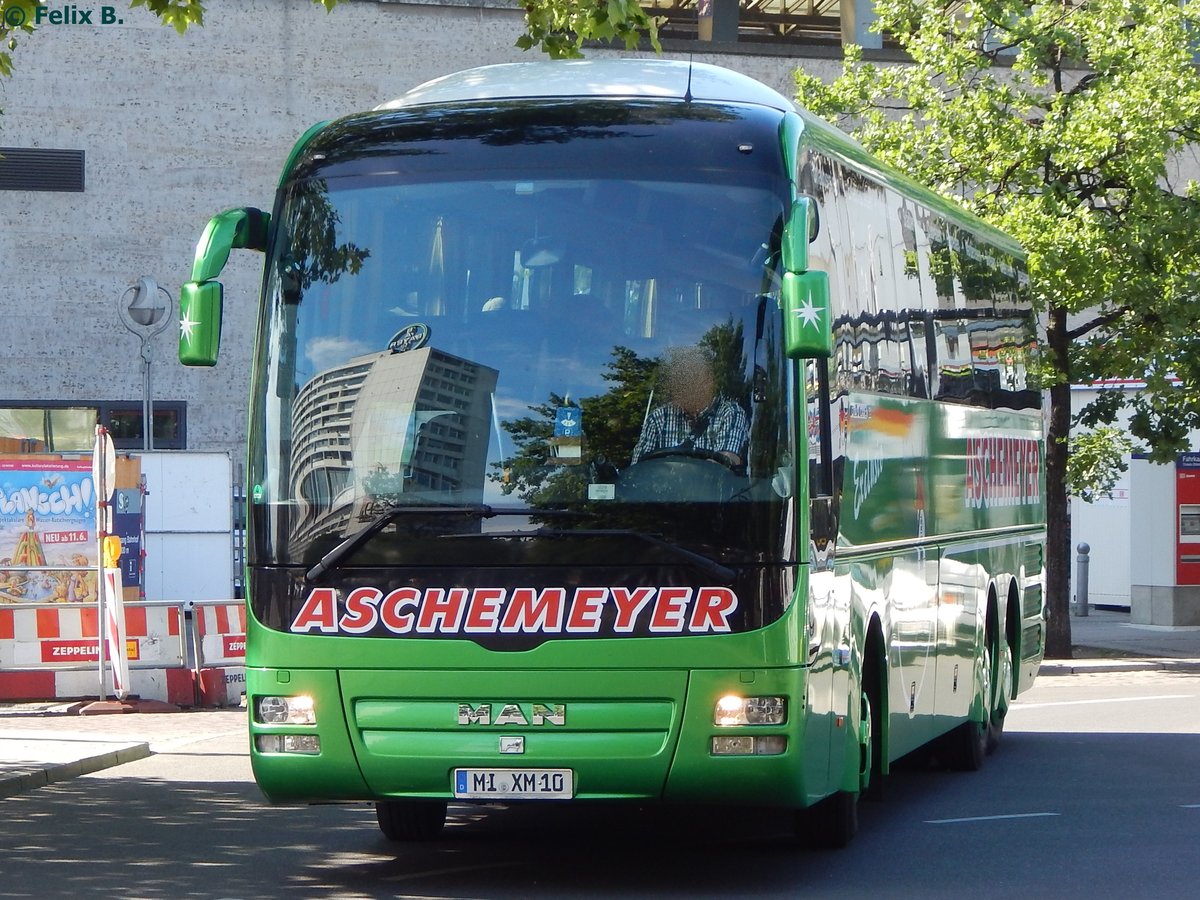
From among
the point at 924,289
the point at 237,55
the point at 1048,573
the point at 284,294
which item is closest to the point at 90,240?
the point at 237,55

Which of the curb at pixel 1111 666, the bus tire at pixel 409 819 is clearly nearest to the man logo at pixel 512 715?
the bus tire at pixel 409 819

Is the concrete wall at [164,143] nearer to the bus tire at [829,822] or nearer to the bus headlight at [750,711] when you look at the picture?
the bus tire at [829,822]

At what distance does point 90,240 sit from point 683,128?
24615 mm

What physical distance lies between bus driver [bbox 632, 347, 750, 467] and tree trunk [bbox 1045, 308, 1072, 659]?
14.8 meters

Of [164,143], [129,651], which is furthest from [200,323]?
[164,143]

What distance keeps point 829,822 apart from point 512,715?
88.7 inches

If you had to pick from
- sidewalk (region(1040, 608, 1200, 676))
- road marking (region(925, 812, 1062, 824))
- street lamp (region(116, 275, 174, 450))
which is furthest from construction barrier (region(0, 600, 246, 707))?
sidewalk (region(1040, 608, 1200, 676))

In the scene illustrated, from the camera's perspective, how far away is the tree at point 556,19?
1227cm

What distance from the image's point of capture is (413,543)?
8.57 meters

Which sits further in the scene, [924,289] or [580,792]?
[924,289]

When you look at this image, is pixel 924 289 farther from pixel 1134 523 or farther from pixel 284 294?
pixel 1134 523

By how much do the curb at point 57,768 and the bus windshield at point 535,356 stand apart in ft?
17.1

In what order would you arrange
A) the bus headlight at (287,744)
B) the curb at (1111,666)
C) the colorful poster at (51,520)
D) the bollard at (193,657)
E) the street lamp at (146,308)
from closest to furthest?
the bus headlight at (287,744) < the bollard at (193,657) < the colorful poster at (51,520) < the curb at (1111,666) < the street lamp at (146,308)

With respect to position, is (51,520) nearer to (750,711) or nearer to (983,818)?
(983,818)
